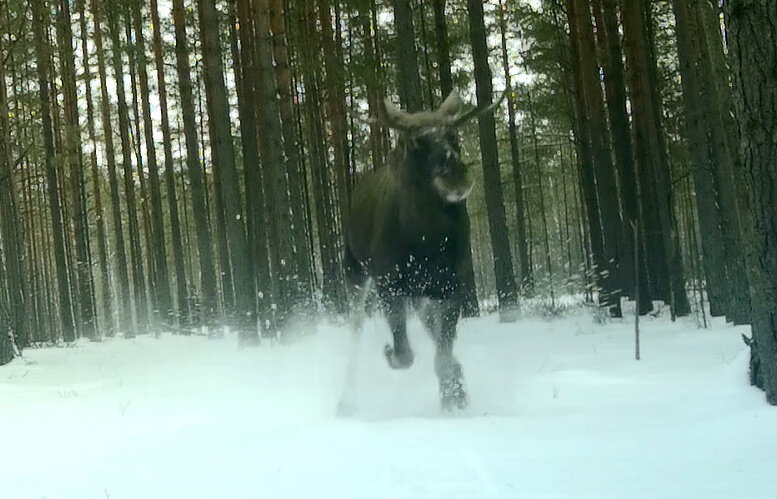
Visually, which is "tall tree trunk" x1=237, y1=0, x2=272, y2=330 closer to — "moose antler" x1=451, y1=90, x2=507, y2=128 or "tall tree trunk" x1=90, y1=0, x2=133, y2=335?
"tall tree trunk" x1=90, y1=0, x2=133, y2=335

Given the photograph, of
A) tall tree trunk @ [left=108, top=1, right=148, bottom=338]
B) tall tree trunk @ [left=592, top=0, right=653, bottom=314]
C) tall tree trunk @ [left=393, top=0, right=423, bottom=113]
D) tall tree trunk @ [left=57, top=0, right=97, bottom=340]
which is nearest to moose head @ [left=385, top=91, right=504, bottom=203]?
tall tree trunk @ [left=393, top=0, right=423, bottom=113]

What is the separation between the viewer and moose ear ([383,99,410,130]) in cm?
547

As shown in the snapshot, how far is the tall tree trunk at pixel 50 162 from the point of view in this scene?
1727cm

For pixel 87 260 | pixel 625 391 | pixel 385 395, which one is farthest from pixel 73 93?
pixel 625 391

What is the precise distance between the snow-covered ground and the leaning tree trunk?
48 centimetres

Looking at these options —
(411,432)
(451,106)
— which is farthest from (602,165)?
(411,432)

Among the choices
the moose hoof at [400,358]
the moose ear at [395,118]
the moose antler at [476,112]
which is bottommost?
the moose hoof at [400,358]

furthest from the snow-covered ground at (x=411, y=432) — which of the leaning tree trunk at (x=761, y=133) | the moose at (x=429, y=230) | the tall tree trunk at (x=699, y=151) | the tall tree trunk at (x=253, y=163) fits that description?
the tall tree trunk at (x=253, y=163)

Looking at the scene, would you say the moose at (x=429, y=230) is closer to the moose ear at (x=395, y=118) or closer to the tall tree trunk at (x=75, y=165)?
the moose ear at (x=395, y=118)

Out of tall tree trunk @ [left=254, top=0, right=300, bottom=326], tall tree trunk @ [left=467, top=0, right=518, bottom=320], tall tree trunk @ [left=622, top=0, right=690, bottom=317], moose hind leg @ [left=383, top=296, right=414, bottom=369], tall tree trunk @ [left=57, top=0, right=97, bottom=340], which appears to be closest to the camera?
moose hind leg @ [left=383, top=296, right=414, bottom=369]

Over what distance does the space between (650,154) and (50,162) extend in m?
14.0

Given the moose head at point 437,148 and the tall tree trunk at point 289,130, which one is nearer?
the moose head at point 437,148

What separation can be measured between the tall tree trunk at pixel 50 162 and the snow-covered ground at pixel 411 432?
11247 mm

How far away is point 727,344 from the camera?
809 cm
